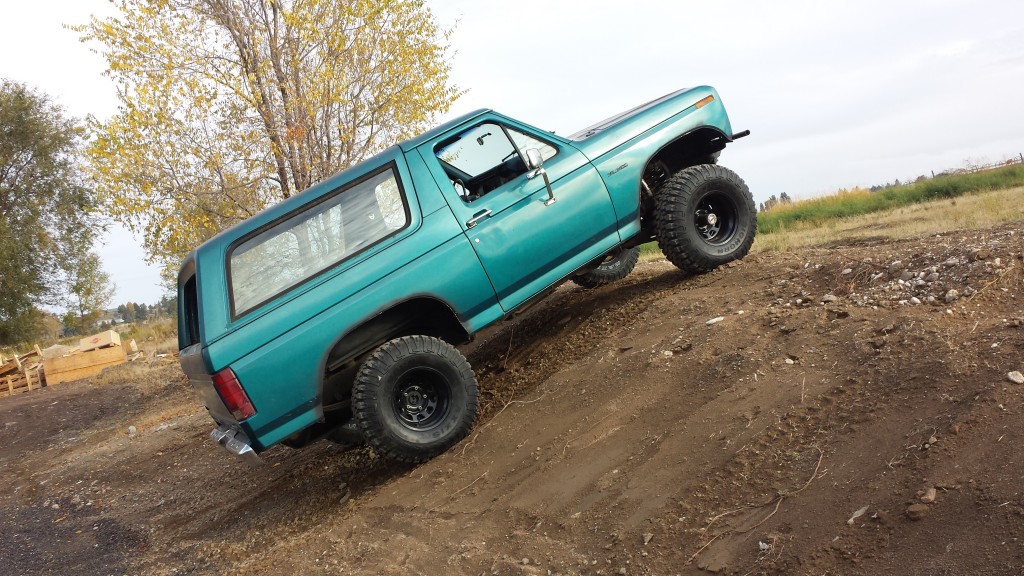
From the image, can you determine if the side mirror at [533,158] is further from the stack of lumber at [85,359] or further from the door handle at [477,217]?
the stack of lumber at [85,359]

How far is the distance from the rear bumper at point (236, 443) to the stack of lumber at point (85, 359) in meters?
14.6

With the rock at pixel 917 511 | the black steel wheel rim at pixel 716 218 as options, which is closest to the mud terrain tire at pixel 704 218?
the black steel wheel rim at pixel 716 218

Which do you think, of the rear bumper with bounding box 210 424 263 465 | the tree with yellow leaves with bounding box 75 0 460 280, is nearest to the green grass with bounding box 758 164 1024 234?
the tree with yellow leaves with bounding box 75 0 460 280

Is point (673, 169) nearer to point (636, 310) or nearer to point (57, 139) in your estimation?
point (636, 310)

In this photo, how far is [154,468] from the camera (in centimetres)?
845

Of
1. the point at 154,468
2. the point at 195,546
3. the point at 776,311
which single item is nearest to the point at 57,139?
the point at 154,468

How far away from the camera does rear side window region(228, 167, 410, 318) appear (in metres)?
4.76

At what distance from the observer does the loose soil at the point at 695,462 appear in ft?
9.73

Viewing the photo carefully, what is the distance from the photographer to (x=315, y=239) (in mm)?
5047

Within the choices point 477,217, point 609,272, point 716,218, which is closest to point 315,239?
point 477,217

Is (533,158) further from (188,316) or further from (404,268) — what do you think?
(188,316)

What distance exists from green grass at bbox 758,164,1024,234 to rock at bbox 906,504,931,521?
2200cm

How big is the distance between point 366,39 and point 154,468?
8.29m

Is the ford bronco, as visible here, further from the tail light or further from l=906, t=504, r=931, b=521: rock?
l=906, t=504, r=931, b=521: rock
